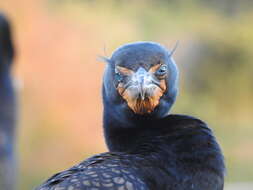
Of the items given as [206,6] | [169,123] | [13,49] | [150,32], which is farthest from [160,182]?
[206,6]

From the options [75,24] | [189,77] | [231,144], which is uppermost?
[75,24]

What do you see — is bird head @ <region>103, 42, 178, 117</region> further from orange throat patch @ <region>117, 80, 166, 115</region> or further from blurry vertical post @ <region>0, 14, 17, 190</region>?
blurry vertical post @ <region>0, 14, 17, 190</region>

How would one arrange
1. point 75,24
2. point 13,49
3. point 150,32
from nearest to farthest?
point 13,49 → point 75,24 → point 150,32

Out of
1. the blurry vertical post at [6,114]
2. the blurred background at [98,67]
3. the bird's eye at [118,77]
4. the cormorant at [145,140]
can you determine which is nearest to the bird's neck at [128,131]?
the cormorant at [145,140]

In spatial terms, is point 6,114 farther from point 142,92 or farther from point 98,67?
point 142,92

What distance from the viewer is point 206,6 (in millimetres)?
24469

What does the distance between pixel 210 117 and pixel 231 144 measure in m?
1.53

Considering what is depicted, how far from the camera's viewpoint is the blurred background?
693 inches

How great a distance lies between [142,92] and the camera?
4.10m

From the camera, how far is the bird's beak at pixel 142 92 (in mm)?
4117

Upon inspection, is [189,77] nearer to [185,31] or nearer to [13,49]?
[185,31]

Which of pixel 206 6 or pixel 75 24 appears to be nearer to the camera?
pixel 75 24

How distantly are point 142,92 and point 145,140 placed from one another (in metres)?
0.29

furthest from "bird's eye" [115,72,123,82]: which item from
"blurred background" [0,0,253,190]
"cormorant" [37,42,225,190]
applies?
"blurred background" [0,0,253,190]
